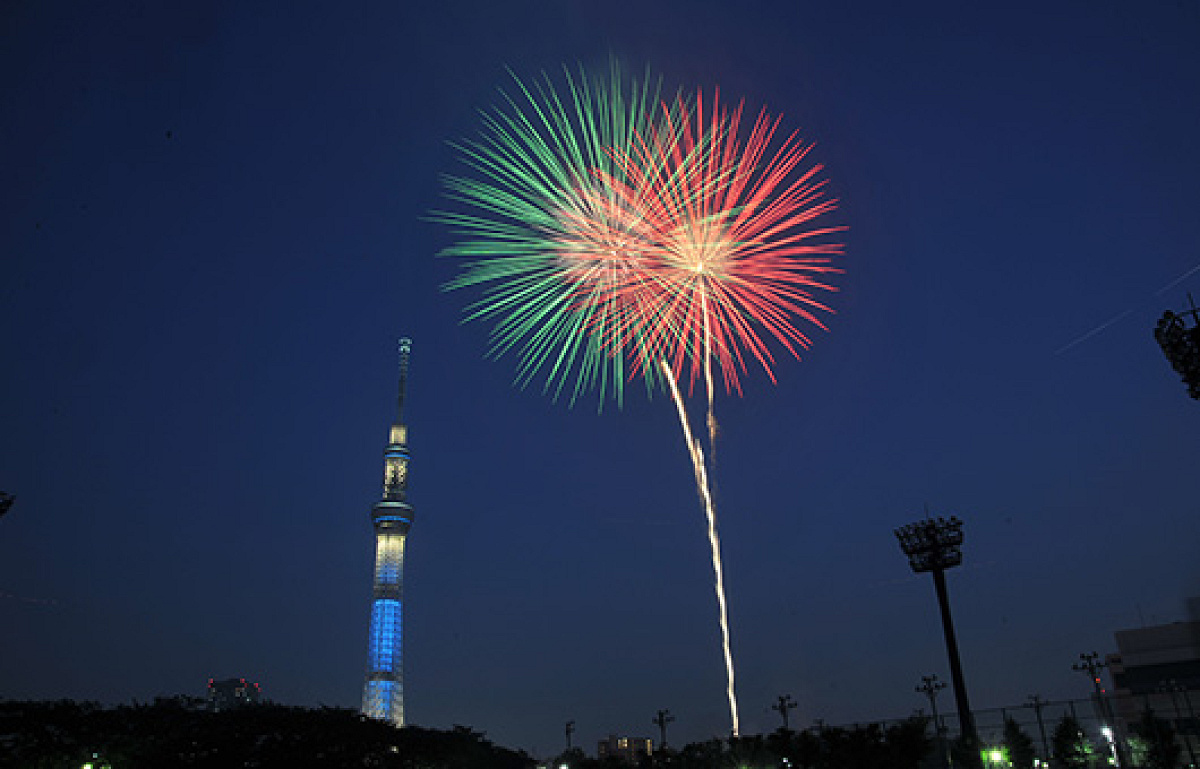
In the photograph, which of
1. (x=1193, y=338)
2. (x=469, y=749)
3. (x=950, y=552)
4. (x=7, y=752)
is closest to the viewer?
(x=1193, y=338)

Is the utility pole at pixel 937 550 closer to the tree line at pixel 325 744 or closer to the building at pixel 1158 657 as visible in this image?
the tree line at pixel 325 744

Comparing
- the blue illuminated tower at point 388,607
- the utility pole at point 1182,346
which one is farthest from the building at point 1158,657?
the blue illuminated tower at point 388,607

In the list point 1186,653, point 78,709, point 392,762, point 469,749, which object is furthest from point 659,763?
point 1186,653

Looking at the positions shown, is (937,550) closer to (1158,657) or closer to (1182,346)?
(1182,346)

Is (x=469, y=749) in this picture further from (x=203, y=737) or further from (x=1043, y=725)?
(x=1043, y=725)

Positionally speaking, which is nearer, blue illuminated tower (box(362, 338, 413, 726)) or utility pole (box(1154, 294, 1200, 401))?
utility pole (box(1154, 294, 1200, 401))

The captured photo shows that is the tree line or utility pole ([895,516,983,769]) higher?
utility pole ([895,516,983,769])

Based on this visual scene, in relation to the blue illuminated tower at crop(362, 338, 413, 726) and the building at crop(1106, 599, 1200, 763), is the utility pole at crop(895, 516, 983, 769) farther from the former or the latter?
the blue illuminated tower at crop(362, 338, 413, 726)

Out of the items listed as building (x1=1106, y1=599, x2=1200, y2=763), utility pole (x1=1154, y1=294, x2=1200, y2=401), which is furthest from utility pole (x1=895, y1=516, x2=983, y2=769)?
building (x1=1106, y1=599, x2=1200, y2=763)
